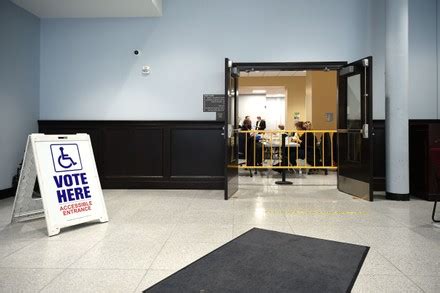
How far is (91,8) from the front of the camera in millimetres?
4980

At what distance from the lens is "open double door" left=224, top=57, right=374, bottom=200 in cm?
448

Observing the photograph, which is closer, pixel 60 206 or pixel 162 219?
pixel 60 206

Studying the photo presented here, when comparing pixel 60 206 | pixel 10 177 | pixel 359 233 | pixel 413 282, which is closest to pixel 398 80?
pixel 359 233

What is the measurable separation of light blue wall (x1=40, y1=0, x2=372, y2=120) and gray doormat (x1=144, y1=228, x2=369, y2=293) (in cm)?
379

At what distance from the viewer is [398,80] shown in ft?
14.9

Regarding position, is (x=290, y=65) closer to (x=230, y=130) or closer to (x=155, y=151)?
(x=230, y=130)

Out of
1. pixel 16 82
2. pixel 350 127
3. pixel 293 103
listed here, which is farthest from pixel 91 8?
pixel 293 103

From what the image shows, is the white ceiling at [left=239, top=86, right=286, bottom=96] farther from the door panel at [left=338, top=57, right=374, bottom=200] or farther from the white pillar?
the white pillar

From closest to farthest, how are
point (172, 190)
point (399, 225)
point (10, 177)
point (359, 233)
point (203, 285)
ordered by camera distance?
1. point (203, 285)
2. point (359, 233)
3. point (399, 225)
4. point (10, 177)
5. point (172, 190)

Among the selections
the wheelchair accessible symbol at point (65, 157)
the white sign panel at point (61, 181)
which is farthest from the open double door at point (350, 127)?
the wheelchair accessible symbol at point (65, 157)

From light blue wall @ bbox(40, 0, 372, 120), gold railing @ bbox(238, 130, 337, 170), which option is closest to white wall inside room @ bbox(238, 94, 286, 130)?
gold railing @ bbox(238, 130, 337, 170)

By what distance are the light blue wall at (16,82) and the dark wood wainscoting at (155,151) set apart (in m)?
0.45

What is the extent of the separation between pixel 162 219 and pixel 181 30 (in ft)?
11.4

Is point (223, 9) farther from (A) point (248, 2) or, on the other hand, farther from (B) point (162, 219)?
(B) point (162, 219)
